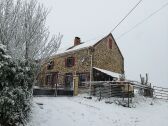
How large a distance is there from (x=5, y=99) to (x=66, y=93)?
1372 cm

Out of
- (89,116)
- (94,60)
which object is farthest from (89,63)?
(89,116)

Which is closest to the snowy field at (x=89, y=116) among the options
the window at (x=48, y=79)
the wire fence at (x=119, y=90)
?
the wire fence at (x=119, y=90)

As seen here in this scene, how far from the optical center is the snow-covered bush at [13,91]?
982 cm

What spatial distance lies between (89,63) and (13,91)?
2129 cm

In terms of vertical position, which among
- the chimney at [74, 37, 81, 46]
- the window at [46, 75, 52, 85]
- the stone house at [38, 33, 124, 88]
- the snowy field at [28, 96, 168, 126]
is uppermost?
the chimney at [74, 37, 81, 46]

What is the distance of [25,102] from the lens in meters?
10.9

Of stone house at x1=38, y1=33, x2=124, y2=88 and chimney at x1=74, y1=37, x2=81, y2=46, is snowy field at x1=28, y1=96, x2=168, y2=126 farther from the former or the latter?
chimney at x1=74, y1=37, x2=81, y2=46

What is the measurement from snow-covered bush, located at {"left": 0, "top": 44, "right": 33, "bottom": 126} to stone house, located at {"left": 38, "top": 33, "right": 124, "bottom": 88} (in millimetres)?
17538

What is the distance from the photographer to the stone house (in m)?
31.2

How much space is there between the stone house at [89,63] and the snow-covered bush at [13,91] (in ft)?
57.5

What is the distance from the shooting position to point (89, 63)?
3130cm

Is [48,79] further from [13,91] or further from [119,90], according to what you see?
[13,91]

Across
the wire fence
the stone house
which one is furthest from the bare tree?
the stone house

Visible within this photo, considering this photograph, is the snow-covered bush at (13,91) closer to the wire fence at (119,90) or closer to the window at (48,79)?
the wire fence at (119,90)
